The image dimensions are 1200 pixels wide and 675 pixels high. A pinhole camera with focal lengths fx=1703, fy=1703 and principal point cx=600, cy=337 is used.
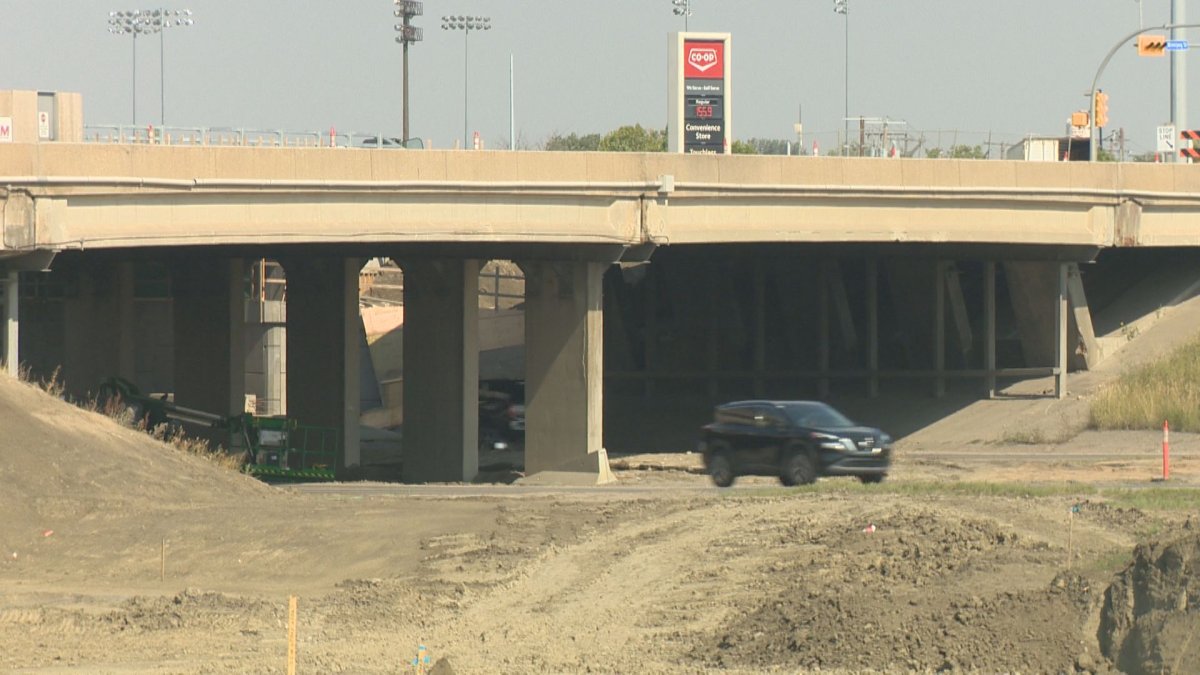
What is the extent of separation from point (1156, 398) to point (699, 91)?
13952mm

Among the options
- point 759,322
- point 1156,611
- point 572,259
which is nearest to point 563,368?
point 572,259

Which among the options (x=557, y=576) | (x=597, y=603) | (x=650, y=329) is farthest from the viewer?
(x=650, y=329)

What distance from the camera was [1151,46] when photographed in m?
51.4

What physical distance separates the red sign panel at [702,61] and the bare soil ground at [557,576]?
18.6 meters

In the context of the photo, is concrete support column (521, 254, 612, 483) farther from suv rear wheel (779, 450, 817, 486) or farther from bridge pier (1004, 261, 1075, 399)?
bridge pier (1004, 261, 1075, 399)

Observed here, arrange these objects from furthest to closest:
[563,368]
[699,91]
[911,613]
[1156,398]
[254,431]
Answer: [699,91]
[254,431]
[1156,398]
[563,368]
[911,613]

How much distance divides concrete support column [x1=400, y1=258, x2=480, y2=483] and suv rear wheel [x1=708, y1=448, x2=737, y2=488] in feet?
38.0

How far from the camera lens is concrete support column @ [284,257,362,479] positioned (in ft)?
151

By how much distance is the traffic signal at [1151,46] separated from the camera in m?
51.2

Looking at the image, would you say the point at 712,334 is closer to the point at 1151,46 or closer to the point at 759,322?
the point at 759,322

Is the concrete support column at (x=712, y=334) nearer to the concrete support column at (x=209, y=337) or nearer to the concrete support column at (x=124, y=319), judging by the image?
the concrete support column at (x=209, y=337)

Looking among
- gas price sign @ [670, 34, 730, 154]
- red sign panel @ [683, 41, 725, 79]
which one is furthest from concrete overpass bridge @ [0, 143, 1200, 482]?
red sign panel @ [683, 41, 725, 79]

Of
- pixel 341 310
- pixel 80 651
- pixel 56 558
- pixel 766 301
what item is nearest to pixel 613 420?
pixel 766 301

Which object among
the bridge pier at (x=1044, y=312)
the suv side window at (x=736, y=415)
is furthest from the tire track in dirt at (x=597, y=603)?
the bridge pier at (x=1044, y=312)
